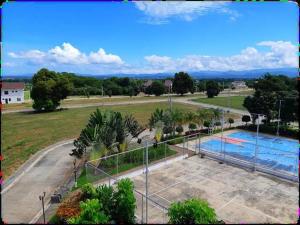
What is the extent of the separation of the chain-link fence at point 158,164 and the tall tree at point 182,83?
38545 mm

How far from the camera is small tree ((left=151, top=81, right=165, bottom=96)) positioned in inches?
2357

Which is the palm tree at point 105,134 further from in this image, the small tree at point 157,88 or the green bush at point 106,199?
the small tree at point 157,88

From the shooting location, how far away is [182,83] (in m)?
57.2

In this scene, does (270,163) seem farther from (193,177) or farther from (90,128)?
(90,128)

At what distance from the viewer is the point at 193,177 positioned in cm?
1307

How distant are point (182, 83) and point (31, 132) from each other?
1514 inches

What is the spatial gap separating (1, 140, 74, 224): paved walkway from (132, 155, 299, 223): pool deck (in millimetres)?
3950

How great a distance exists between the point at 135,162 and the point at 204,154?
4877 millimetres

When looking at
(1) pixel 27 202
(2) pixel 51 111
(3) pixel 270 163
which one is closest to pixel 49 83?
(2) pixel 51 111

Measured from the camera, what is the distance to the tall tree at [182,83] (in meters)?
56.1

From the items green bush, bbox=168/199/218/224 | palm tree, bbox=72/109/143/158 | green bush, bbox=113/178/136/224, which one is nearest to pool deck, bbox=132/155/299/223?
green bush, bbox=113/178/136/224

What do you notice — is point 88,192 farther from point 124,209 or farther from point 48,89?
point 48,89

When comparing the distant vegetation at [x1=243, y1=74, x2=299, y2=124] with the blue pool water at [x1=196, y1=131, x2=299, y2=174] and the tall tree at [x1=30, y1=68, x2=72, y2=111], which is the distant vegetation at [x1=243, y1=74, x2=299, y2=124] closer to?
the blue pool water at [x1=196, y1=131, x2=299, y2=174]

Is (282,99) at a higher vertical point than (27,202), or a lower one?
Result: higher
